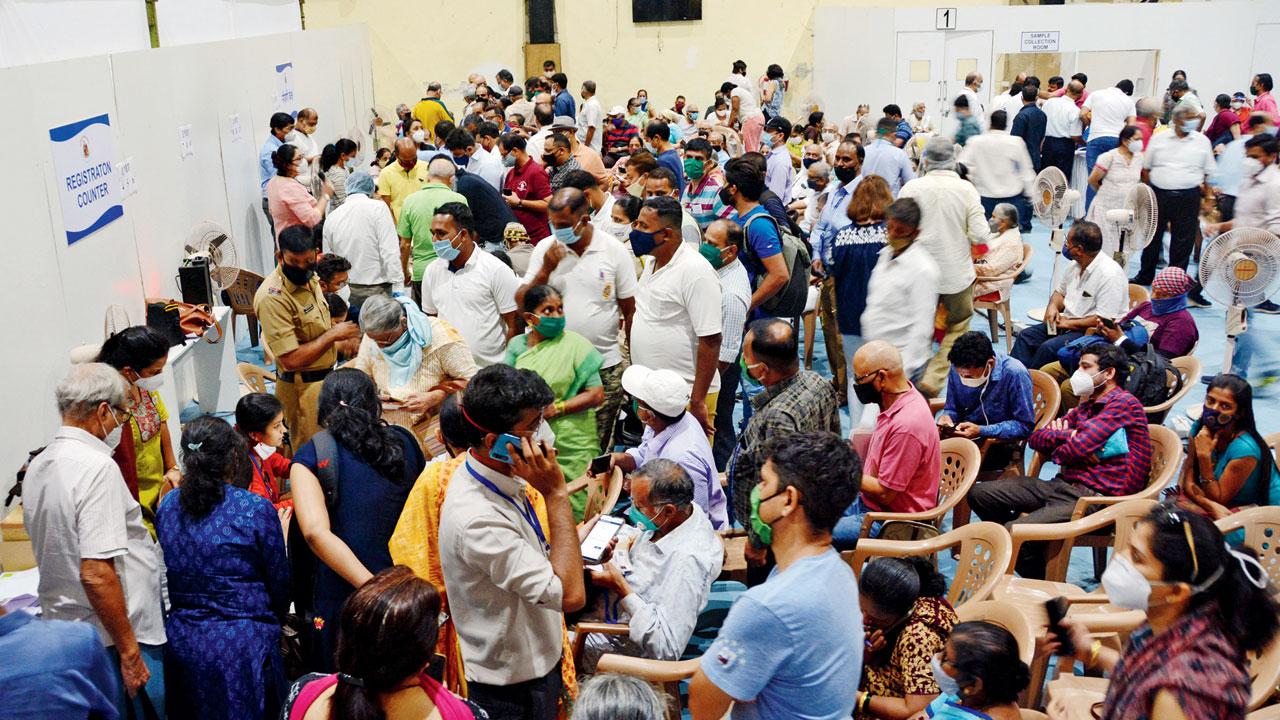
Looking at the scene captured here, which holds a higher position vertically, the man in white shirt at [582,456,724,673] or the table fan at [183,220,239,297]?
the table fan at [183,220,239,297]

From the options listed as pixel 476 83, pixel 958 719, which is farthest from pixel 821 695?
pixel 476 83

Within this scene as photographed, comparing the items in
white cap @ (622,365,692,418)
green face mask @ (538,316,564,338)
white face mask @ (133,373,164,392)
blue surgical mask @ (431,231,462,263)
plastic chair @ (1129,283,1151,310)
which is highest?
blue surgical mask @ (431,231,462,263)

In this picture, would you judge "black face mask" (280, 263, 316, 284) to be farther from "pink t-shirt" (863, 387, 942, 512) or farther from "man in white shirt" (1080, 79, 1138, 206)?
"man in white shirt" (1080, 79, 1138, 206)

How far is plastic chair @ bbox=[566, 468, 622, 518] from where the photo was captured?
443 centimetres

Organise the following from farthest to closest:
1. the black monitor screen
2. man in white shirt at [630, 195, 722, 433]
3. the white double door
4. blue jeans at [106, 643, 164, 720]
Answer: the black monitor screen, the white double door, man in white shirt at [630, 195, 722, 433], blue jeans at [106, 643, 164, 720]

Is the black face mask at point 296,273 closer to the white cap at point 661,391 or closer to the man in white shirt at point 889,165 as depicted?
the white cap at point 661,391

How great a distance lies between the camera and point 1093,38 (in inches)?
638

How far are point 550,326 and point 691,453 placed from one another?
98 centimetres

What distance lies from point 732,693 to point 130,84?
6556mm

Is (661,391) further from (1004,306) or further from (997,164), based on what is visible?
(997,164)

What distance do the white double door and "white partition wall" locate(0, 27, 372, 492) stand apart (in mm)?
9754

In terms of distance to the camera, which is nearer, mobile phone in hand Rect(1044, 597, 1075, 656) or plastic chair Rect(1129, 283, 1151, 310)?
mobile phone in hand Rect(1044, 597, 1075, 656)

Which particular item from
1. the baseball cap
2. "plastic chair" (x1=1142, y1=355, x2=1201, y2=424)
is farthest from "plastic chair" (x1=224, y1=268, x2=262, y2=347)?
"plastic chair" (x1=1142, y1=355, x2=1201, y2=424)

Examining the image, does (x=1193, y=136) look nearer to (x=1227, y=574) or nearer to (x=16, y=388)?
(x=1227, y=574)
